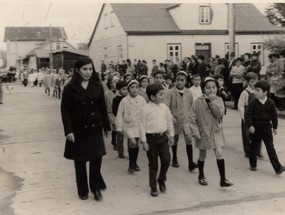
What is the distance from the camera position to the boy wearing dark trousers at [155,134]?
18.3ft

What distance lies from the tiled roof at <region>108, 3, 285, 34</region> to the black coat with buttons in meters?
25.4

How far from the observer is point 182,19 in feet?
103

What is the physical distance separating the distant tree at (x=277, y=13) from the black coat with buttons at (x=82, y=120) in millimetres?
14125

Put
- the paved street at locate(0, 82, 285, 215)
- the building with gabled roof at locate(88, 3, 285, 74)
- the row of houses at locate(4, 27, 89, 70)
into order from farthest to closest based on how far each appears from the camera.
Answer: the row of houses at locate(4, 27, 89, 70), the building with gabled roof at locate(88, 3, 285, 74), the paved street at locate(0, 82, 285, 215)

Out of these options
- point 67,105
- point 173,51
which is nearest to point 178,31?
point 173,51

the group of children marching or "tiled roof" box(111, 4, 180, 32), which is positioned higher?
"tiled roof" box(111, 4, 180, 32)

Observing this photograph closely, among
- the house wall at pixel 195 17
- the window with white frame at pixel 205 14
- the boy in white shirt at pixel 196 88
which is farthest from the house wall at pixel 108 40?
the boy in white shirt at pixel 196 88

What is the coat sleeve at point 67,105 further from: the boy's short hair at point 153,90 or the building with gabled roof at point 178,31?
the building with gabled roof at point 178,31

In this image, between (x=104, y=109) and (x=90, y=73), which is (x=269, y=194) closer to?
(x=104, y=109)

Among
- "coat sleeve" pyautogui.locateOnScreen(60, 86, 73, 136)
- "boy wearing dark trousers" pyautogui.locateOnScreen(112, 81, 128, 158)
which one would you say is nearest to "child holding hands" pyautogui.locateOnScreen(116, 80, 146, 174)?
"boy wearing dark trousers" pyautogui.locateOnScreen(112, 81, 128, 158)

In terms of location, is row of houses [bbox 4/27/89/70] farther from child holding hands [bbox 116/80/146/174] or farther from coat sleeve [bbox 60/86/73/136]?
coat sleeve [bbox 60/86/73/136]

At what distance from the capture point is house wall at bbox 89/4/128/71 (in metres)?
32.1

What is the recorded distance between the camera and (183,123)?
6.97m

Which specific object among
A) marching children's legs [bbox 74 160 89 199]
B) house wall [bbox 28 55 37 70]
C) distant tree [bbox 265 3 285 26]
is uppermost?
distant tree [bbox 265 3 285 26]
